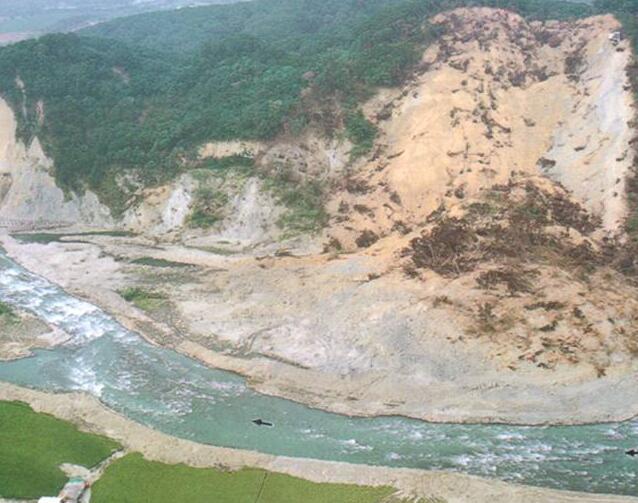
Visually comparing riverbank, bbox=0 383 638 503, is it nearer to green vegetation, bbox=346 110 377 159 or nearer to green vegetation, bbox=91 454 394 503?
green vegetation, bbox=91 454 394 503

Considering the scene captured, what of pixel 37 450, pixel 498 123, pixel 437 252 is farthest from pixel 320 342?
pixel 498 123

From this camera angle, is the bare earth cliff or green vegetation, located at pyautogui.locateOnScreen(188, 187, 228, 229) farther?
green vegetation, located at pyautogui.locateOnScreen(188, 187, 228, 229)

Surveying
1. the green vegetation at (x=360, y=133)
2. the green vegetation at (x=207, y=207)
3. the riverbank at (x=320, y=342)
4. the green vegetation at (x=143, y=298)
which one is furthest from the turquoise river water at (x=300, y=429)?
the green vegetation at (x=360, y=133)

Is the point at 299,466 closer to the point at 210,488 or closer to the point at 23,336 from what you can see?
the point at 210,488

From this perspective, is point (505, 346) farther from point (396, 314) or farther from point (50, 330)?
point (50, 330)

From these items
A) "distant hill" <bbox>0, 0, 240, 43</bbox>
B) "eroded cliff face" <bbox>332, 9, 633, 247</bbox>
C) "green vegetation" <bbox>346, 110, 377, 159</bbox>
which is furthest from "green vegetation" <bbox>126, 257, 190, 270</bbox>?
"distant hill" <bbox>0, 0, 240, 43</bbox>
